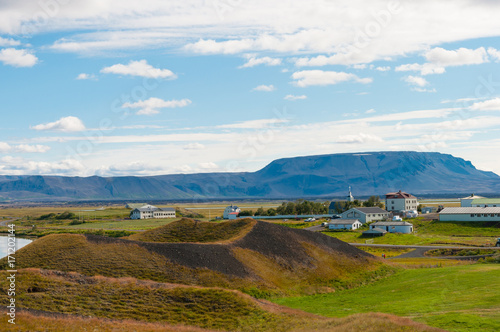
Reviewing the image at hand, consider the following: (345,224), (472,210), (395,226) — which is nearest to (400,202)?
(472,210)

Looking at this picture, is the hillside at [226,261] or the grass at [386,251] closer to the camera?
the hillside at [226,261]

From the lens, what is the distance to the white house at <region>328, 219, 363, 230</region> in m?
128

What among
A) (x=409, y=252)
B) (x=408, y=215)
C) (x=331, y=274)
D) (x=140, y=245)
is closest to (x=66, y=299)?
(x=140, y=245)

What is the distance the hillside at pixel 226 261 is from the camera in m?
50.8

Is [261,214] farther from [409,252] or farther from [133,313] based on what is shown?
[133,313]

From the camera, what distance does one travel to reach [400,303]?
42844mm

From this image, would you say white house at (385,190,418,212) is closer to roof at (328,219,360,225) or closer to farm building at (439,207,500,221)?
farm building at (439,207,500,221)

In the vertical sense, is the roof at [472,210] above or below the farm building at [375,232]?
above

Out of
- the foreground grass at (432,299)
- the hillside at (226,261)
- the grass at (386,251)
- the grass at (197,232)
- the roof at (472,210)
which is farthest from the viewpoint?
the roof at (472,210)

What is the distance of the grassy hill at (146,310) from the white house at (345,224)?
3500 inches

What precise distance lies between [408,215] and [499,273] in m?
99.0

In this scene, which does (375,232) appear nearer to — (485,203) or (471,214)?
(471,214)

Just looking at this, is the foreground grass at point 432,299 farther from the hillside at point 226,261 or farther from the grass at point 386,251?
the grass at point 386,251

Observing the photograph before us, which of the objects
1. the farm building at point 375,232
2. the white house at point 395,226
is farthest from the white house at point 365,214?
the farm building at point 375,232
